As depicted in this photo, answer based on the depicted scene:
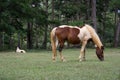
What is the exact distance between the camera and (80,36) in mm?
19422

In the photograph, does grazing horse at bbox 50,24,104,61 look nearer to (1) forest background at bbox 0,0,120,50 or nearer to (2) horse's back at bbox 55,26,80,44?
(2) horse's back at bbox 55,26,80,44

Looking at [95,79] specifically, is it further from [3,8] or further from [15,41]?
[15,41]

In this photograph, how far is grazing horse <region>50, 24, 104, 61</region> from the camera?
19.0 m

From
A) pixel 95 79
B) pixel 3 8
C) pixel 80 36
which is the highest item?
pixel 3 8

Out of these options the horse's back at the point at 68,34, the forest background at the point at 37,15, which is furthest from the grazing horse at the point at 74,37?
the forest background at the point at 37,15

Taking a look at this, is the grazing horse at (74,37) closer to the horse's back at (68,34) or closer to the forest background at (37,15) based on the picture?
the horse's back at (68,34)

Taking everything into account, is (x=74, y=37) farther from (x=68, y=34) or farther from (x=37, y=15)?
(x=37, y=15)

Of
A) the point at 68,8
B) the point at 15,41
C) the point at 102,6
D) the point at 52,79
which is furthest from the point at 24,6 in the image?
the point at 15,41

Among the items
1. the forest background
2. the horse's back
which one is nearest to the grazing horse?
the horse's back

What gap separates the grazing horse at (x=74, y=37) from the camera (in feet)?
62.5

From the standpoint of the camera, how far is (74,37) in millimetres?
19328

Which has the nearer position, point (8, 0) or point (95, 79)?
point (95, 79)

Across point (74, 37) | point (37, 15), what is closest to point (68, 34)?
point (74, 37)

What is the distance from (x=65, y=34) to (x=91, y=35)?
54.2 inches
